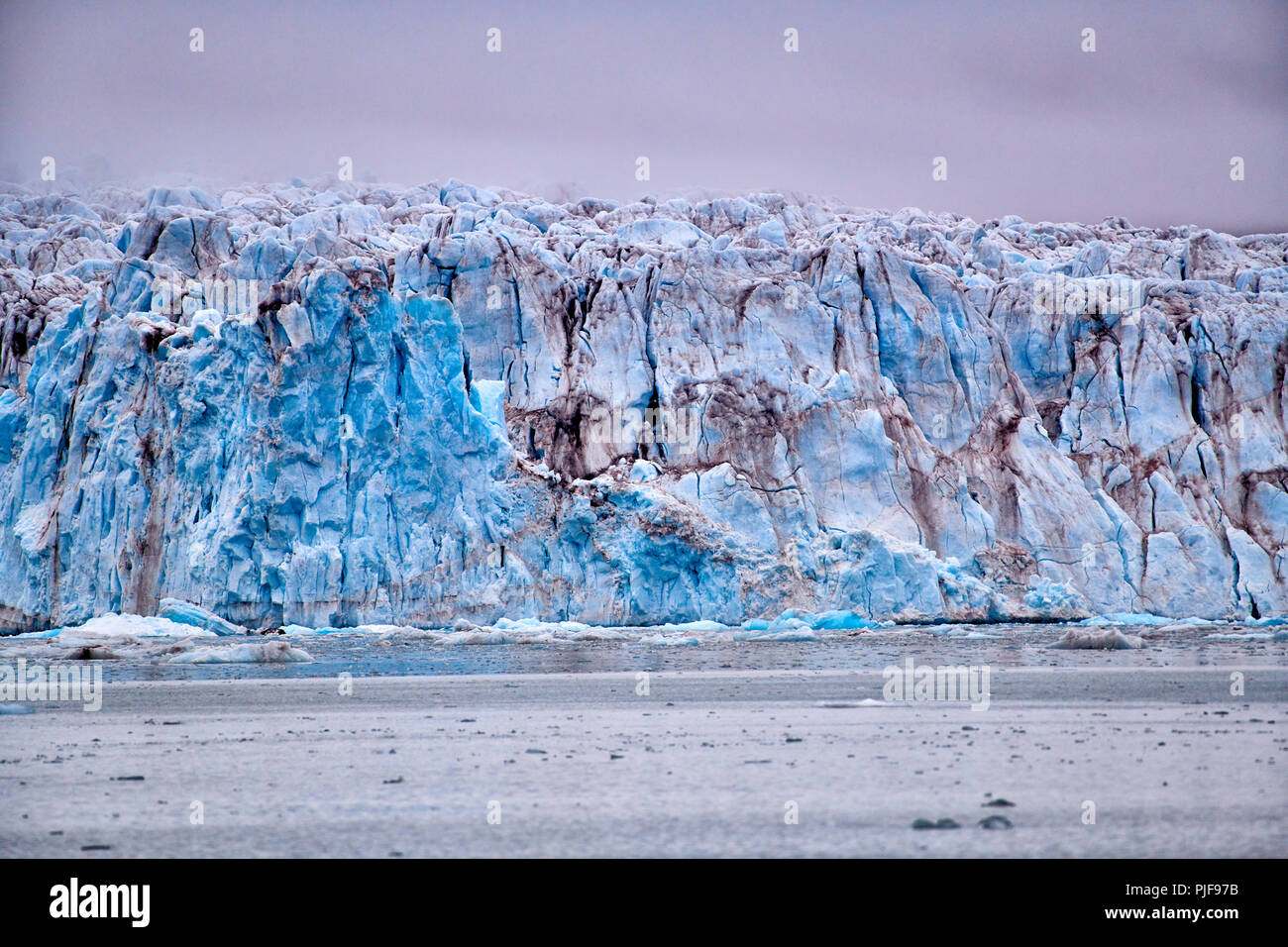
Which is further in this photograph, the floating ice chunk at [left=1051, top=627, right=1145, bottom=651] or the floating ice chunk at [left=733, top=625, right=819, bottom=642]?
the floating ice chunk at [left=733, top=625, right=819, bottom=642]

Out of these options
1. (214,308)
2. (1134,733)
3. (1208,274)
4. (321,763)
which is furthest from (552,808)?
(1208,274)

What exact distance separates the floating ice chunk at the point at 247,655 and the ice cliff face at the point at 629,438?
6.05 m

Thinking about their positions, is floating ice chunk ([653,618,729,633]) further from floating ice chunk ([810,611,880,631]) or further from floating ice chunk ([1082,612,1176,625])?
floating ice chunk ([1082,612,1176,625])

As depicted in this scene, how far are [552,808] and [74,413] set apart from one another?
26.1 metres

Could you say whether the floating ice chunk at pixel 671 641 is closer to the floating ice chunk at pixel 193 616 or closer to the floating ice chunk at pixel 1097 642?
the floating ice chunk at pixel 1097 642

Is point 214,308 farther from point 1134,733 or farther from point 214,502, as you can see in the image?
point 1134,733

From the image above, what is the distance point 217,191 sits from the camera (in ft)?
214

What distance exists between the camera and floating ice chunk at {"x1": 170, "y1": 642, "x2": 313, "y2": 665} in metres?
19.6

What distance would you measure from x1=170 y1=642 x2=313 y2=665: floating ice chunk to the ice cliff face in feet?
19.8

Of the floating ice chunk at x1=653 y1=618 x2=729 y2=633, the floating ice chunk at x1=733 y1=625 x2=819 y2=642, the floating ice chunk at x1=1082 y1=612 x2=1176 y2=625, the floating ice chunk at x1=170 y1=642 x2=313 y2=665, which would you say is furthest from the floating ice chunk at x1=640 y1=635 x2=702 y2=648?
the floating ice chunk at x1=1082 y1=612 x2=1176 y2=625

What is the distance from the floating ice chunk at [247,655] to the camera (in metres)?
19.6

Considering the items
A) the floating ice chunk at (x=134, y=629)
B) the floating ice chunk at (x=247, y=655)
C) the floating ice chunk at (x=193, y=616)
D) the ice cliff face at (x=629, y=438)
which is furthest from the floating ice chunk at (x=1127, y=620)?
the floating ice chunk at (x=134, y=629)

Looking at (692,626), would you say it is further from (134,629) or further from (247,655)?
(134,629)

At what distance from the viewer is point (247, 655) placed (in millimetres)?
20172
